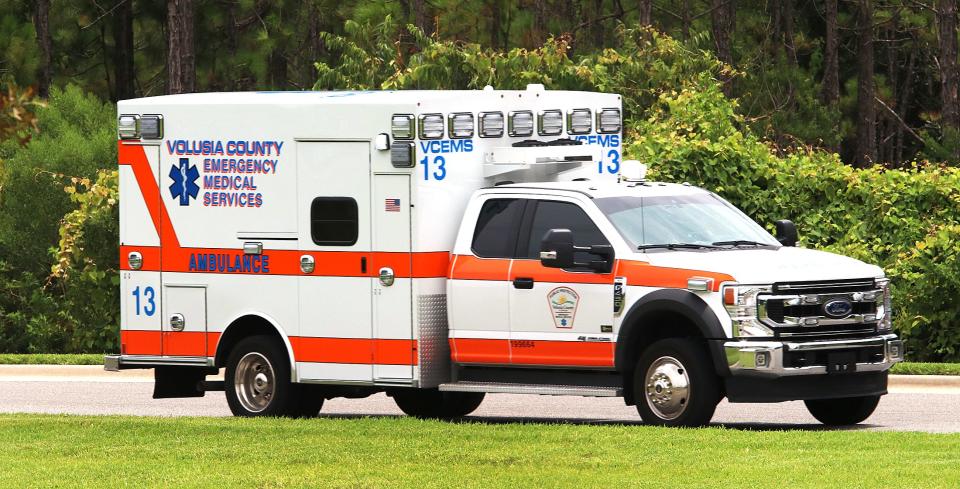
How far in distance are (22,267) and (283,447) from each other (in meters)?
14.4

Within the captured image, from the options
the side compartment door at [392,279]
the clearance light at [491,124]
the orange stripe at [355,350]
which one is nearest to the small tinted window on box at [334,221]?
the side compartment door at [392,279]

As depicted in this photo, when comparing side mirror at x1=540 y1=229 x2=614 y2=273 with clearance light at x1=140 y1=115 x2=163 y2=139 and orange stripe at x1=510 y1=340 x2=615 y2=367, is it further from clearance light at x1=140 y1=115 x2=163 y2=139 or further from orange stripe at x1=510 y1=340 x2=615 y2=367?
clearance light at x1=140 y1=115 x2=163 y2=139

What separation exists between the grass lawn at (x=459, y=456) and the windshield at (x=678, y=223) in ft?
5.08

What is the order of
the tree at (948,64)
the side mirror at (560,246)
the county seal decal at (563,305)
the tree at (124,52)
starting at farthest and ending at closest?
the tree at (124,52) < the tree at (948,64) < the county seal decal at (563,305) < the side mirror at (560,246)

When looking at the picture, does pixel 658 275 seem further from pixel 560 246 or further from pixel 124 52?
pixel 124 52

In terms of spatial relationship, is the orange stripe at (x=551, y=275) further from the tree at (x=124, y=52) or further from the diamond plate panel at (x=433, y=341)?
the tree at (x=124, y=52)

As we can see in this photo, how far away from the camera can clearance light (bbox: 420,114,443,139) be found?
1402cm

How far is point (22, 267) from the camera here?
2550 centimetres

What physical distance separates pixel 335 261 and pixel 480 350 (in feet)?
4.67

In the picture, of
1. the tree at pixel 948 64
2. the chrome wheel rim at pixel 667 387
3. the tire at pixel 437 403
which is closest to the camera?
the chrome wheel rim at pixel 667 387

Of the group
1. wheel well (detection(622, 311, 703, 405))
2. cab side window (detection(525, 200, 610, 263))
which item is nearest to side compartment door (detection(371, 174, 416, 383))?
cab side window (detection(525, 200, 610, 263))

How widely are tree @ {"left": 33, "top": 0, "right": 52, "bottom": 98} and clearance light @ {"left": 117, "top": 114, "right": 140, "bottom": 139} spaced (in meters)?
24.0

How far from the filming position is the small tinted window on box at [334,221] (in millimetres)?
14344

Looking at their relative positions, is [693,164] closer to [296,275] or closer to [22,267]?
[296,275]
